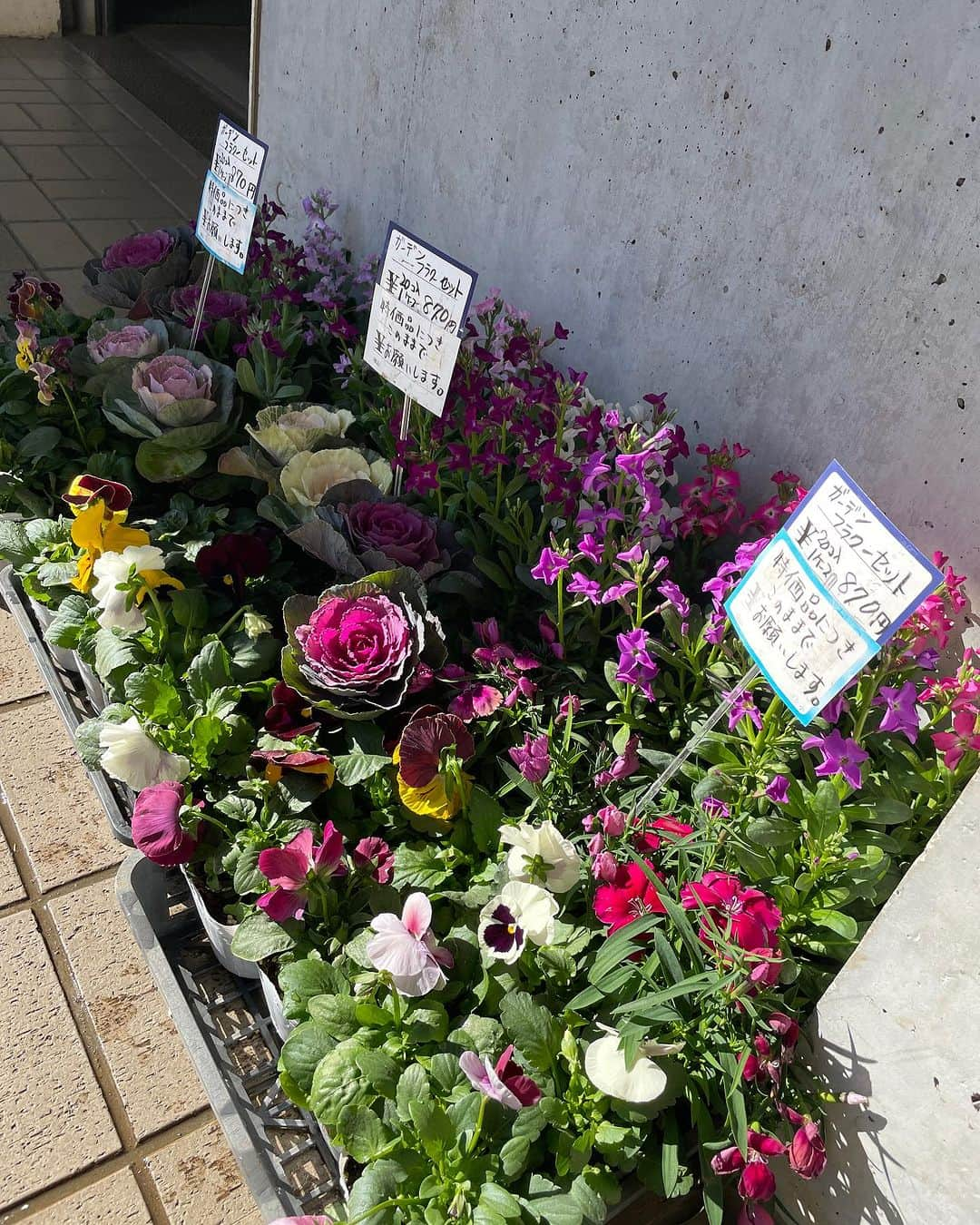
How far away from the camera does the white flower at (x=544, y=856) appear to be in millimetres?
1085

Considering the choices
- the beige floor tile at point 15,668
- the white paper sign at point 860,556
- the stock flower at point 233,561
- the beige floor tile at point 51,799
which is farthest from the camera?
the beige floor tile at point 15,668

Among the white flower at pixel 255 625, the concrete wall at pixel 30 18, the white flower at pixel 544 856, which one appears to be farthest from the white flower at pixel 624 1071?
the concrete wall at pixel 30 18

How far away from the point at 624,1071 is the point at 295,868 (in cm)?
45

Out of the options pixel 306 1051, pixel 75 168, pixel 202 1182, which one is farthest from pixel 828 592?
pixel 75 168

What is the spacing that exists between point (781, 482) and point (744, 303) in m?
0.34

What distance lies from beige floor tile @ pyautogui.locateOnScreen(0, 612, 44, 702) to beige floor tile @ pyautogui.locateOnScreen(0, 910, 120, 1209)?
671mm

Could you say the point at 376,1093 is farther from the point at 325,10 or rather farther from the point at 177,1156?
the point at 325,10

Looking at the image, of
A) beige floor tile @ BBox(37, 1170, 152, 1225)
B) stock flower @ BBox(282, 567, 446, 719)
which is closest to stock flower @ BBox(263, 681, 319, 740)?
stock flower @ BBox(282, 567, 446, 719)

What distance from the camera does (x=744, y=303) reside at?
163cm

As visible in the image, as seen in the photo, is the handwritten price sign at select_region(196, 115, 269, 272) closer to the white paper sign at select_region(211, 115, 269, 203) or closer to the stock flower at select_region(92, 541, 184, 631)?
the white paper sign at select_region(211, 115, 269, 203)

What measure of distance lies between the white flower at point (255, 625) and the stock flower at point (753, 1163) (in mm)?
935

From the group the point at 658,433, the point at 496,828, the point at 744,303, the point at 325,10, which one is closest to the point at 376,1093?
the point at 496,828

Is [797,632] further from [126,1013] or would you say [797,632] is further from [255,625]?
[126,1013]

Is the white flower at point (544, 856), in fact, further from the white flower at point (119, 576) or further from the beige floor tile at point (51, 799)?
the beige floor tile at point (51, 799)
